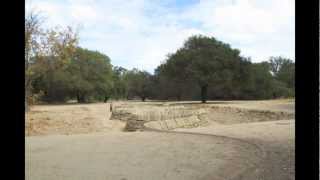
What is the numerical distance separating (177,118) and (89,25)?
6.70 ft

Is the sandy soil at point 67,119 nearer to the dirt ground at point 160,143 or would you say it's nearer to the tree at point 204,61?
the dirt ground at point 160,143

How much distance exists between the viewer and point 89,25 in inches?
253

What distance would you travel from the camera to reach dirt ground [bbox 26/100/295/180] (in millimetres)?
3408

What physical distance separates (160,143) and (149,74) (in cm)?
181

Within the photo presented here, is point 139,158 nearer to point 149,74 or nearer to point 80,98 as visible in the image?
point 80,98

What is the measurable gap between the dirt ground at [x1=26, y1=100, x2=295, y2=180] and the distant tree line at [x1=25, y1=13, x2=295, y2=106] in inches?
7.7

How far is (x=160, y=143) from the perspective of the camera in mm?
4754

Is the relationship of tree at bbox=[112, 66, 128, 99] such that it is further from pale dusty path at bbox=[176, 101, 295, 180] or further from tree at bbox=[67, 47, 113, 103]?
pale dusty path at bbox=[176, 101, 295, 180]

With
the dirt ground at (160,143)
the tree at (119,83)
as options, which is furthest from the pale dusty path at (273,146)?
the tree at (119,83)

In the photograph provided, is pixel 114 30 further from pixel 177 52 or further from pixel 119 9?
pixel 177 52

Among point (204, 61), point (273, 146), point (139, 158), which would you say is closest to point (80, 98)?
point (204, 61)

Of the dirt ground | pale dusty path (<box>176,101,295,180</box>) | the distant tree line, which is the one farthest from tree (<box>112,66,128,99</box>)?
pale dusty path (<box>176,101,295,180</box>)
